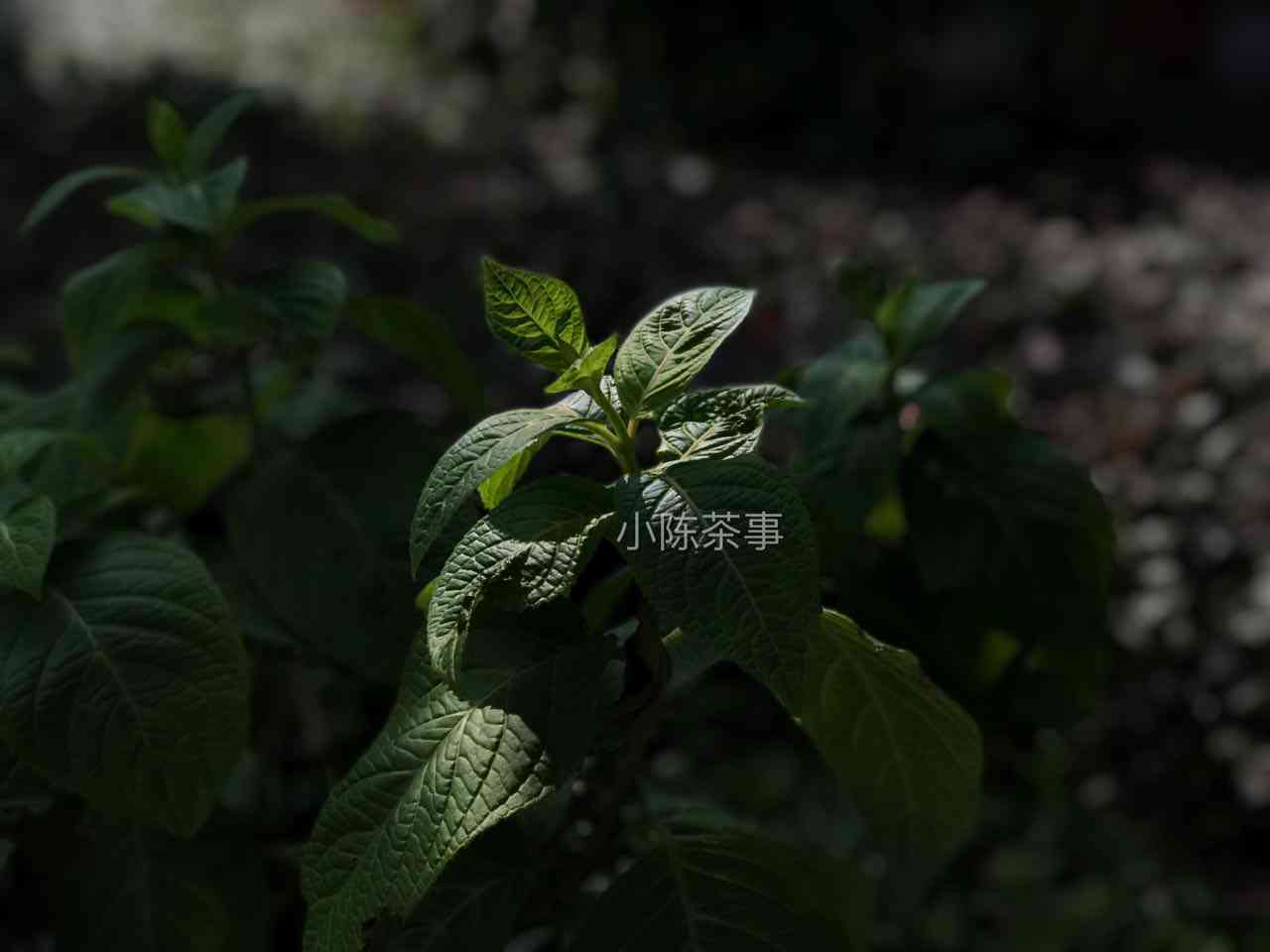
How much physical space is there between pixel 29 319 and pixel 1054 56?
19.0ft

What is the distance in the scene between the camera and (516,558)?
794 mm

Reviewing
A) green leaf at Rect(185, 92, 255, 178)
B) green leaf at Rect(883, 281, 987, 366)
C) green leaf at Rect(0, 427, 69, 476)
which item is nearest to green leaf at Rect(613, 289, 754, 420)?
green leaf at Rect(883, 281, 987, 366)

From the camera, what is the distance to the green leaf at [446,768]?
803 mm

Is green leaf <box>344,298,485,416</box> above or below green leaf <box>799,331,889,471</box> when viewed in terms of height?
above

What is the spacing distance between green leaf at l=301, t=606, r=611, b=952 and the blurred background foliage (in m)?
0.32

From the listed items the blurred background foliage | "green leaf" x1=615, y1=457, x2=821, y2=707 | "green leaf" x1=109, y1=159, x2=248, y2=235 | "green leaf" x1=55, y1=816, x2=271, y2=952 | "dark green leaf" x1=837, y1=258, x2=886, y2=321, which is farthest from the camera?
the blurred background foliage

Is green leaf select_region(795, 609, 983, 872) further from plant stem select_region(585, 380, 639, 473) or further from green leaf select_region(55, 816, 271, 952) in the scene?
green leaf select_region(55, 816, 271, 952)

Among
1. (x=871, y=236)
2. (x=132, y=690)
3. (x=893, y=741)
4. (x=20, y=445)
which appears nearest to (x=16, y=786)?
(x=132, y=690)

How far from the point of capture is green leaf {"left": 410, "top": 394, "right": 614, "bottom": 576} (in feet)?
2.61

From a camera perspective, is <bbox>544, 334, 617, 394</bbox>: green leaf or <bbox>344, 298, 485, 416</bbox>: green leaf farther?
<bbox>344, 298, 485, 416</bbox>: green leaf

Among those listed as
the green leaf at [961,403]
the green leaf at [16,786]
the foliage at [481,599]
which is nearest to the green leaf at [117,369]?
the foliage at [481,599]

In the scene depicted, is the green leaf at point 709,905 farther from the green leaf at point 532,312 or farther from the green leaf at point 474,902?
the green leaf at point 532,312

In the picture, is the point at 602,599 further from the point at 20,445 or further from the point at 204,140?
the point at 204,140

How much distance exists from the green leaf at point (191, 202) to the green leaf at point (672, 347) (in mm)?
461
